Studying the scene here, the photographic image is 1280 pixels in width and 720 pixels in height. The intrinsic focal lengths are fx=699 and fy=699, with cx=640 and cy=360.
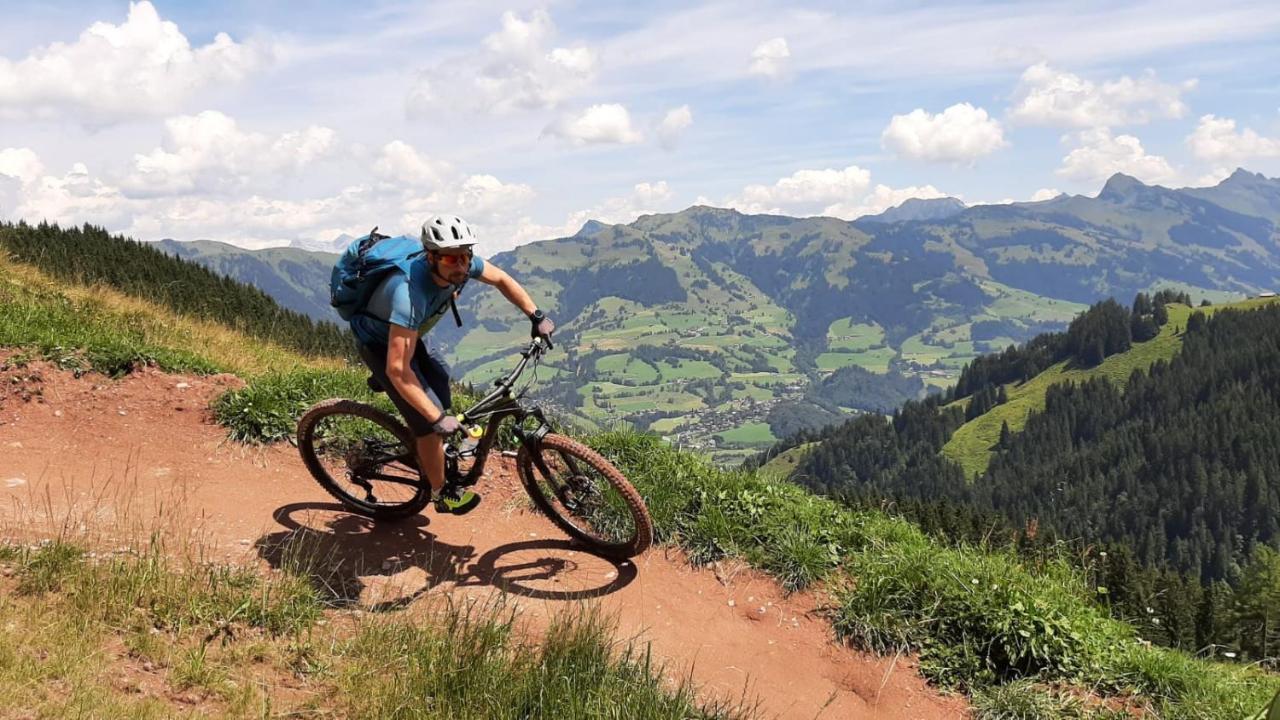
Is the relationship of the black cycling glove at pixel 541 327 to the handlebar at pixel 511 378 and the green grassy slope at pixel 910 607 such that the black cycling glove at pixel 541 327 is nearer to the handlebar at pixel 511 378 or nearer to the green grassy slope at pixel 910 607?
the handlebar at pixel 511 378

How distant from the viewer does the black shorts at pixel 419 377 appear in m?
6.83

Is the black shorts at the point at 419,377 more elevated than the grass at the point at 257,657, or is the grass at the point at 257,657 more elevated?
the black shorts at the point at 419,377

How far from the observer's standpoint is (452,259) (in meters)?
6.32

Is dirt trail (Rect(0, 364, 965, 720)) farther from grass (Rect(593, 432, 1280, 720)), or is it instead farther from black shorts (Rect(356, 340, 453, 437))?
black shorts (Rect(356, 340, 453, 437))

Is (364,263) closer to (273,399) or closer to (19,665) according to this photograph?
(19,665)

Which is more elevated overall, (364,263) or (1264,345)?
(364,263)

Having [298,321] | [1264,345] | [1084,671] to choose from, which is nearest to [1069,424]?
[1264,345]

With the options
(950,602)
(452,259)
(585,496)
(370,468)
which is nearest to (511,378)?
(452,259)

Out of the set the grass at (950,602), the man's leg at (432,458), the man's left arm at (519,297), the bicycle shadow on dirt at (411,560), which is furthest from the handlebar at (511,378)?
the grass at (950,602)

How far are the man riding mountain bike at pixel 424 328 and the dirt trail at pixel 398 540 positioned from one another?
3.10ft

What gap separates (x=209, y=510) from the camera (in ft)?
25.6

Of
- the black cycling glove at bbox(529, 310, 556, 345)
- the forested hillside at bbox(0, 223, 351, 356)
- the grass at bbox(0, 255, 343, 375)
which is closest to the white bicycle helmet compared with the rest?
the black cycling glove at bbox(529, 310, 556, 345)

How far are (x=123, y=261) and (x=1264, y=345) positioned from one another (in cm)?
23838

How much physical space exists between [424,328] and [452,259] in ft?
2.80
